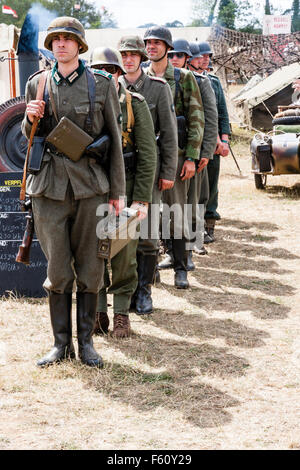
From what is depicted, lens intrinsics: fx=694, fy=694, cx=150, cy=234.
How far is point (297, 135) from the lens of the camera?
1027 cm

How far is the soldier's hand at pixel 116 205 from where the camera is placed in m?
4.03

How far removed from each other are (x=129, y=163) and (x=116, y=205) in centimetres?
73

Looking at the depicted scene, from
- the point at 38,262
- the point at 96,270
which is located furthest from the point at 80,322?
the point at 38,262

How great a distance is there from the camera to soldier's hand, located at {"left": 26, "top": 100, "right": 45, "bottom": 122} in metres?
3.78

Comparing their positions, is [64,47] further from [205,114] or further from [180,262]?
[205,114]

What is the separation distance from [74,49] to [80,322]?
1.58 m

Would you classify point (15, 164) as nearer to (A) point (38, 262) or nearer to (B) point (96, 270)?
(A) point (38, 262)

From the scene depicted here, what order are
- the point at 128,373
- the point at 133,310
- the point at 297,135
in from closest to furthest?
the point at 128,373 → the point at 133,310 → the point at 297,135

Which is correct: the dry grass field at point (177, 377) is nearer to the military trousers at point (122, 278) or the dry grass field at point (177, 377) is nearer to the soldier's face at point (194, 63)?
the military trousers at point (122, 278)

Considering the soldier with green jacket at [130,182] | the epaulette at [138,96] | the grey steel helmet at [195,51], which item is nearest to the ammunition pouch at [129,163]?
the soldier with green jacket at [130,182]

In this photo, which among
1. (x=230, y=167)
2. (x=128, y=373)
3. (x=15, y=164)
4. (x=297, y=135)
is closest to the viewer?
(x=128, y=373)

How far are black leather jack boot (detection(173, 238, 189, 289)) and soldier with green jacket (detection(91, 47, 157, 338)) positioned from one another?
50.2 inches

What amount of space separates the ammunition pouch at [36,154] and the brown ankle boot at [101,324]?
4.41 ft

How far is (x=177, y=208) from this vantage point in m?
5.93
